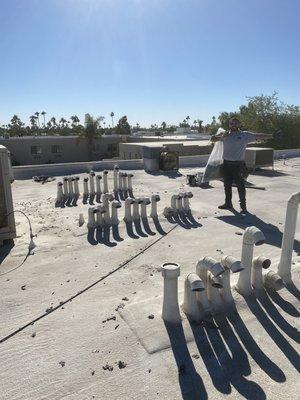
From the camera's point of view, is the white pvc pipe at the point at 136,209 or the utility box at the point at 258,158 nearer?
the white pvc pipe at the point at 136,209

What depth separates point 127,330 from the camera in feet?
10.4

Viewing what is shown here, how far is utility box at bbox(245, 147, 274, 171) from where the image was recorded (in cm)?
1284

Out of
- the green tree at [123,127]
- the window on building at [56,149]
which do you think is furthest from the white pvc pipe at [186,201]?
the green tree at [123,127]

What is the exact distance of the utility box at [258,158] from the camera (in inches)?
505

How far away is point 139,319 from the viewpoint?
329cm

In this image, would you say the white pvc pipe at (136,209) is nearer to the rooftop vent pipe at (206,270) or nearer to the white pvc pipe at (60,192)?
the white pvc pipe at (60,192)

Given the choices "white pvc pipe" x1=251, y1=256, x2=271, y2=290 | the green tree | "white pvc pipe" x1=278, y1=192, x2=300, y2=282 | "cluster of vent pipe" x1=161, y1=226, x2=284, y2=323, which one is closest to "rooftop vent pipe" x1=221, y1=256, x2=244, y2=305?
"cluster of vent pipe" x1=161, y1=226, x2=284, y2=323

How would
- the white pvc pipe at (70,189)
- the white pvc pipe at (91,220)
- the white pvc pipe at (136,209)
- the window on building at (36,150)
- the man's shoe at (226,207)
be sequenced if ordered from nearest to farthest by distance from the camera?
1. the white pvc pipe at (91,220)
2. the white pvc pipe at (136,209)
3. the man's shoe at (226,207)
4. the white pvc pipe at (70,189)
5. the window on building at (36,150)

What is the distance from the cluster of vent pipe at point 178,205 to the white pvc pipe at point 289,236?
10.5 feet

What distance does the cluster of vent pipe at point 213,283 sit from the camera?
3.19 m

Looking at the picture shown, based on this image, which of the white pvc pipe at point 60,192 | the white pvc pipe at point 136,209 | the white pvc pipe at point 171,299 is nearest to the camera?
the white pvc pipe at point 171,299

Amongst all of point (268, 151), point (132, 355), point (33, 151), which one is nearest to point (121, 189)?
point (268, 151)

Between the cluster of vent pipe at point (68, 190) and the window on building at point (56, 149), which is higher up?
the cluster of vent pipe at point (68, 190)

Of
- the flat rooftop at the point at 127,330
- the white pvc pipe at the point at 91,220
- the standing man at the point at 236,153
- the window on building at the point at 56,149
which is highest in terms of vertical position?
the standing man at the point at 236,153
